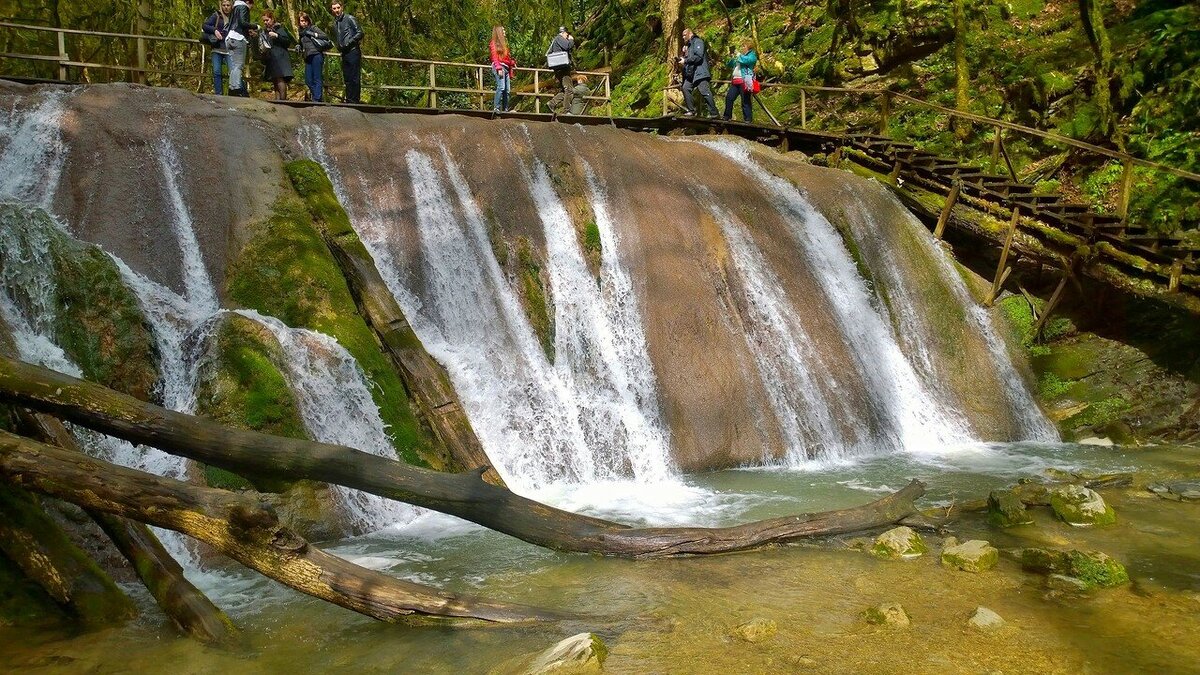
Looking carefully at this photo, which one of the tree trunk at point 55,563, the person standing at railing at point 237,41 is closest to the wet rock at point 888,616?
the tree trunk at point 55,563

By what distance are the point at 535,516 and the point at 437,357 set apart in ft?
15.2

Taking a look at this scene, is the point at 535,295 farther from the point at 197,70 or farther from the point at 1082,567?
the point at 197,70

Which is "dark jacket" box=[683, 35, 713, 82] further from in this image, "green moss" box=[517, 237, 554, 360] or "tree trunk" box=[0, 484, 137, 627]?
"tree trunk" box=[0, 484, 137, 627]

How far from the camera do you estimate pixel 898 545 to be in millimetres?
6219

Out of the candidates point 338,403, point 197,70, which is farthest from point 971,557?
point 197,70

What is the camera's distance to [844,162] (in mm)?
15266

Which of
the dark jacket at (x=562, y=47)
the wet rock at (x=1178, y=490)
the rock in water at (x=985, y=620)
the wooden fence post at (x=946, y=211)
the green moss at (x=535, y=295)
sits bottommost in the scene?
the wet rock at (x=1178, y=490)

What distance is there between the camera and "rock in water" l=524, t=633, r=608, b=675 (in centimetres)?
432

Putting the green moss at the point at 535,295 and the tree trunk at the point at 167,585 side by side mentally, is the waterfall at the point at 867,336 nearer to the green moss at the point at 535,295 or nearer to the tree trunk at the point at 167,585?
the green moss at the point at 535,295

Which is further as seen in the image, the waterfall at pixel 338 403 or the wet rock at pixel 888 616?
the waterfall at pixel 338 403

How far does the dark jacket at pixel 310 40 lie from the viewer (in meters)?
12.9

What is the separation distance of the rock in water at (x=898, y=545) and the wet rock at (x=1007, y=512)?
1.09 metres

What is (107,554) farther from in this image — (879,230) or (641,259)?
(879,230)

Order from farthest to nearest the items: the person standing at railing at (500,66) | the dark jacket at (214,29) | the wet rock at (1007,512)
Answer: the person standing at railing at (500,66) → the dark jacket at (214,29) → the wet rock at (1007,512)
